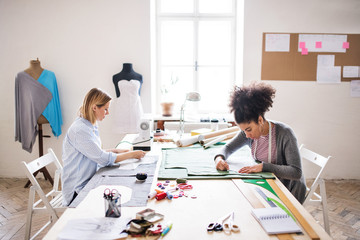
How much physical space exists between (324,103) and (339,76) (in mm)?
393

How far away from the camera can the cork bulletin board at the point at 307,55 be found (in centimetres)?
363

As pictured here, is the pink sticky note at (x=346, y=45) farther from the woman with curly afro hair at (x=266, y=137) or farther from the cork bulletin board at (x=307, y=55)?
the woman with curly afro hair at (x=266, y=137)

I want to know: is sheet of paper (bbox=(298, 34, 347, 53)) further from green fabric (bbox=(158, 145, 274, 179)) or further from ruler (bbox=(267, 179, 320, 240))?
ruler (bbox=(267, 179, 320, 240))

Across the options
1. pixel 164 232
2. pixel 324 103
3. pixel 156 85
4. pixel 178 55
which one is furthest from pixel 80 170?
pixel 324 103

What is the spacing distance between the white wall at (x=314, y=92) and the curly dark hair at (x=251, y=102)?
1939mm

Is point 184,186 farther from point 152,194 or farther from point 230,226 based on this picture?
point 230,226

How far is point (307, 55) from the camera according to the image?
12.0 feet

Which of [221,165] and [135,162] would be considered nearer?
[221,165]

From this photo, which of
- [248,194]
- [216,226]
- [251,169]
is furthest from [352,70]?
[216,226]

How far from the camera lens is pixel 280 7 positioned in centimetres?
361

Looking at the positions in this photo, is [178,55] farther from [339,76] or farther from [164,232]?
[164,232]

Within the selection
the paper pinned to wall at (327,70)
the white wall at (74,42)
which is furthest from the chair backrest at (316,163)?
the white wall at (74,42)

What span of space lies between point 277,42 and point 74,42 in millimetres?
2626

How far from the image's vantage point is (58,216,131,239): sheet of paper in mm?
1071
